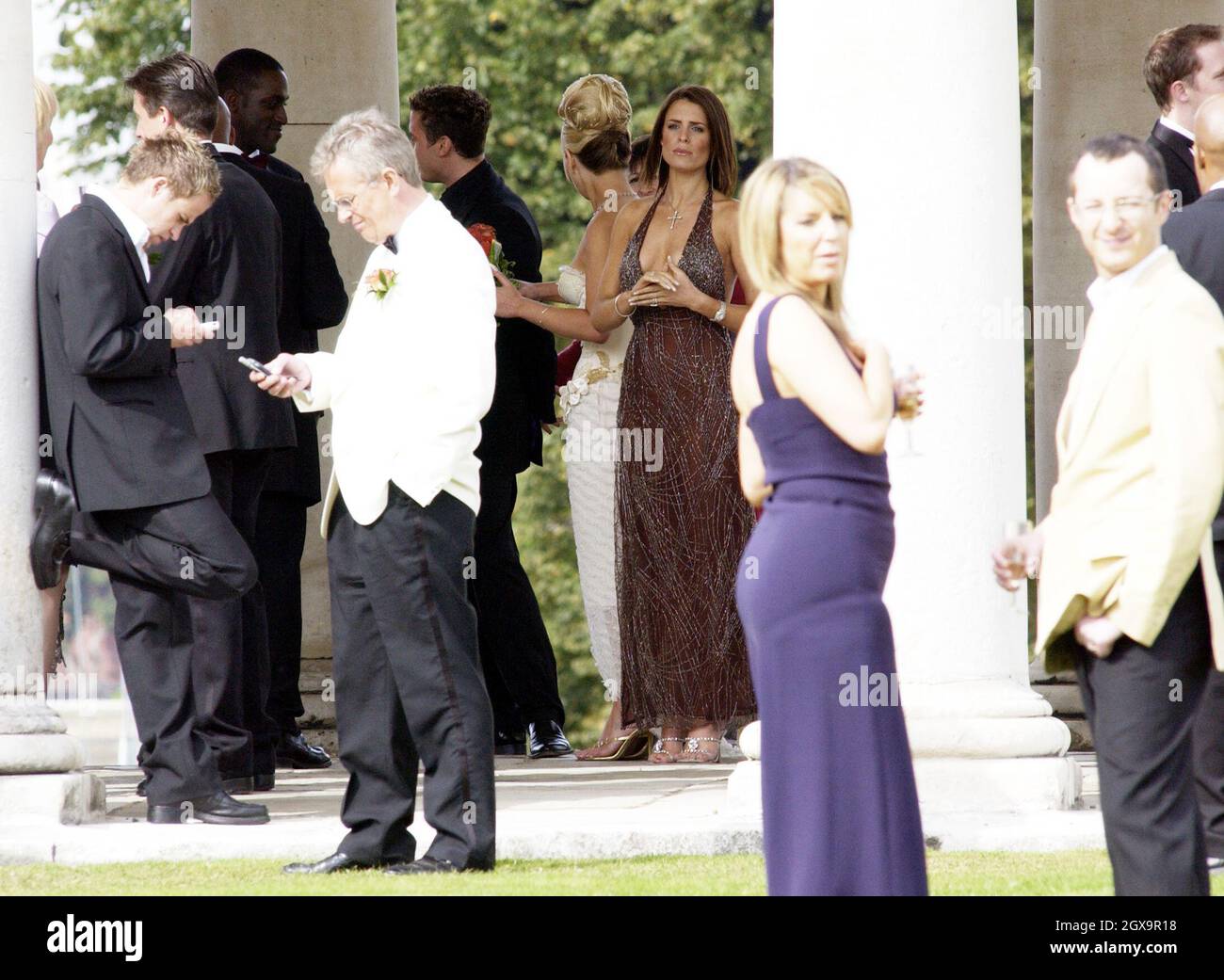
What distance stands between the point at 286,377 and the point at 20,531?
1.61 m

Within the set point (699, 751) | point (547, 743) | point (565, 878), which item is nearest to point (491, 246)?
point (547, 743)

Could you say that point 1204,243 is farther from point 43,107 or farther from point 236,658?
point 43,107

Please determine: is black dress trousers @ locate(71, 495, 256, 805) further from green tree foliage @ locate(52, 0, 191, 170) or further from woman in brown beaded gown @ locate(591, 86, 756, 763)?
green tree foliage @ locate(52, 0, 191, 170)

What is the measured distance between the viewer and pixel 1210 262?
7676 millimetres

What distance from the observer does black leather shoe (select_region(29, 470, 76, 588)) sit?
8.43 m

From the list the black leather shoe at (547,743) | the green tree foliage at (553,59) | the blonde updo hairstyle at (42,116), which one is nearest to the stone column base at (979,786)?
the black leather shoe at (547,743)

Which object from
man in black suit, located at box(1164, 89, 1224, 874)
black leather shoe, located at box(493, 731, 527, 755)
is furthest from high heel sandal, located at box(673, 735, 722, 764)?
man in black suit, located at box(1164, 89, 1224, 874)

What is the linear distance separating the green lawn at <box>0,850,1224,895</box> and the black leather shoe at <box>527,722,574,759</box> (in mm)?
3772

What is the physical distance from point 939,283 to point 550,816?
8.12ft

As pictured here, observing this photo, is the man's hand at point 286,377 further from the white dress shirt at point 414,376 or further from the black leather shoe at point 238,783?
the black leather shoe at point 238,783

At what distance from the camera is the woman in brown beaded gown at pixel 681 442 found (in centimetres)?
1072

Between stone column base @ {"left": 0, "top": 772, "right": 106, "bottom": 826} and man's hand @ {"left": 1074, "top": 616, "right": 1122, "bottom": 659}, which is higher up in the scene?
man's hand @ {"left": 1074, "top": 616, "right": 1122, "bottom": 659}

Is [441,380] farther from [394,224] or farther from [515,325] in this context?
[515,325]
